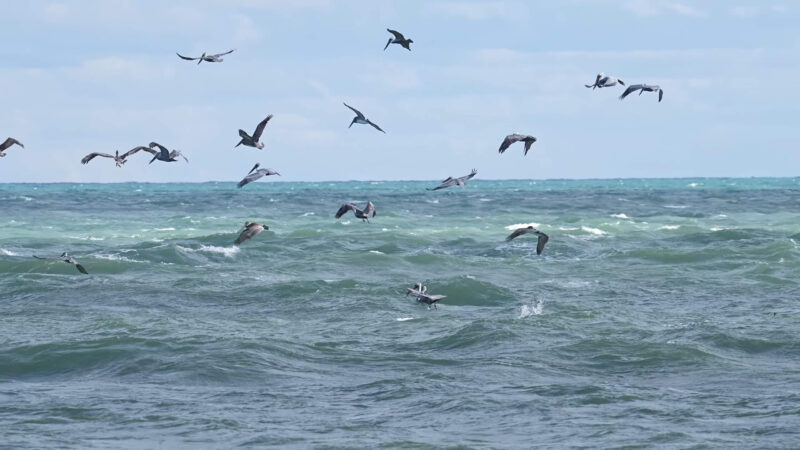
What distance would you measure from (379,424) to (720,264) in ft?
68.6

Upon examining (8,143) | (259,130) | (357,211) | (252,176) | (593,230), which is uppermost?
(259,130)

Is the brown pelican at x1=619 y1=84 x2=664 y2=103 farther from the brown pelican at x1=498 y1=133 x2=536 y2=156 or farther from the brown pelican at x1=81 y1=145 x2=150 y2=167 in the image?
the brown pelican at x1=81 y1=145 x2=150 y2=167

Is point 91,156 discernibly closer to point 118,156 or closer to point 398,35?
point 118,156

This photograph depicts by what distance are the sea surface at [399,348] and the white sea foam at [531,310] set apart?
8 centimetres

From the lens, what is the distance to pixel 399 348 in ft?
66.1

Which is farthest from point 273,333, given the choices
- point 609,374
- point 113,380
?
point 609,374

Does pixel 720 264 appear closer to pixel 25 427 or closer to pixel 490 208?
pixel 25 427

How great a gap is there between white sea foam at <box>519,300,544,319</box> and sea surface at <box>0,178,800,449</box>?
83 millimetres

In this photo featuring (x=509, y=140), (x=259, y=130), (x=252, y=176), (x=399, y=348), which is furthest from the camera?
(x=399, y=348)

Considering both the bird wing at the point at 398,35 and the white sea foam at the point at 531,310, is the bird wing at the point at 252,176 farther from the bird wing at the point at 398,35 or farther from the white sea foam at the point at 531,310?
the white sea foam at the point at 531,310

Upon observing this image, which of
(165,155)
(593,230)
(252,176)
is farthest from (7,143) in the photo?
(593,230)

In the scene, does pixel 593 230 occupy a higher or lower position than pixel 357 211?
lower

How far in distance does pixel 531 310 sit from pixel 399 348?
5.33 m

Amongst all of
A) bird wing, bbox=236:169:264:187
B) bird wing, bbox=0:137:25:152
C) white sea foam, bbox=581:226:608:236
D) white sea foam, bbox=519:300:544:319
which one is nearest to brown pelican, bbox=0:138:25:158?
bird wing, bbox=0:137:25:152
